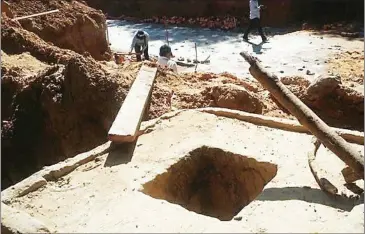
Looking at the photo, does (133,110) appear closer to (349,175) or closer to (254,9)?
(349,175)

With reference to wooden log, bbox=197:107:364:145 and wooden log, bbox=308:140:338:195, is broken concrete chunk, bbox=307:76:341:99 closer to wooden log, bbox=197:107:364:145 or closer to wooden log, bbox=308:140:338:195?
wooden log, bbox=197:107:364:145

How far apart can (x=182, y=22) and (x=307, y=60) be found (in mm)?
6200

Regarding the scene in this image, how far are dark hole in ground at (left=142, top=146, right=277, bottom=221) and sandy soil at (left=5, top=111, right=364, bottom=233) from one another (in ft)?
0.16

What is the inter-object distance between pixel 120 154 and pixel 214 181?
1070 millimetres

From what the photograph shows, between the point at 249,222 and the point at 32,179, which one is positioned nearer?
the point at 249,222

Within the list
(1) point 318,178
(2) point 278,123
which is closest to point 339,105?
(2) point 278,123

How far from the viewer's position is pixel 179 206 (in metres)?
4.78

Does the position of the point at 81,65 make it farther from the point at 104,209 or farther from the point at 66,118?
the point at 104,209

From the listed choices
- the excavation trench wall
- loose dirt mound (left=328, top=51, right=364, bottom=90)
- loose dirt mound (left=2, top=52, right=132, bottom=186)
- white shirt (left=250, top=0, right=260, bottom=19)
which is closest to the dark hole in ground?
loose dirt mound (left=2, top=52, right=132, bottom=186)

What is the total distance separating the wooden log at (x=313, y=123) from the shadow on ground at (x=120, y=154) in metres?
1.61

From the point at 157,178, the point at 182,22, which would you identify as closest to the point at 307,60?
the point at 182,22

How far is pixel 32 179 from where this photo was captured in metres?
5.31

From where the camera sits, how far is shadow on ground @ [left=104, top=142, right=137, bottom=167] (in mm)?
5656

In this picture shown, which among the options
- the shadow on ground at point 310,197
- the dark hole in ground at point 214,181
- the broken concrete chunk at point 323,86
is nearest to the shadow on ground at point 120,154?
the dark hole in ground at point 214,181
